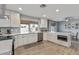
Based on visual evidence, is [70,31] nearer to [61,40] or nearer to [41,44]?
[61,40]

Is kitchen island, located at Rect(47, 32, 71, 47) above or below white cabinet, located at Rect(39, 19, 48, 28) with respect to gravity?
below

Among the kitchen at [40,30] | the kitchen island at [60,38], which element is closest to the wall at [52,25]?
the kitchen at [40,30]

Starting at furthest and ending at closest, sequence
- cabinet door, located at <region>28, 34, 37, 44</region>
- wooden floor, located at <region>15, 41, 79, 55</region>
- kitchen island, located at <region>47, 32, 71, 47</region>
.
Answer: cabinet door, located at <region>28, 34, 37, 44</region>
kitchen island, located at <region>47, 32, 71, 47</region>
wooden floor, located at <region>15, 41, 79, 55</region>

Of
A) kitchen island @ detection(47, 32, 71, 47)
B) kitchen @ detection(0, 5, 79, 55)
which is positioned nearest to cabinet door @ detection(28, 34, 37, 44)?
kitchen @ detection(0, 5, 79, 55)

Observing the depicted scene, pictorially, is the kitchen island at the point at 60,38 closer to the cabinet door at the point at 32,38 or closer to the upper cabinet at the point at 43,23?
the upper cabinet at the point at 43,23

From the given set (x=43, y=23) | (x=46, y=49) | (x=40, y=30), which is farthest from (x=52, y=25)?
(x=46, y=49)

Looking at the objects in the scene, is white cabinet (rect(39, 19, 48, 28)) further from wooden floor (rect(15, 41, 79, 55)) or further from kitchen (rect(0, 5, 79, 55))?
wooden floor (rect(15, 41, 79, 55))

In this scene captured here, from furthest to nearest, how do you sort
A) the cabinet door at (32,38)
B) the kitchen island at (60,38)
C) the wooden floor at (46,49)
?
1. the cabinet door at (32,38)
2. the kitchen island at (60,38)
3. the wooden floor at (46,49)

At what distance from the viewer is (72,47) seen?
1524mm

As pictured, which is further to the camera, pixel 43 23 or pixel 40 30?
pixel 40 30

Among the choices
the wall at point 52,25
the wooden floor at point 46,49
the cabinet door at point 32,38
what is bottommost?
the wooden floor at point 46,49

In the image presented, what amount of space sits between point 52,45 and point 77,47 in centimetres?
47

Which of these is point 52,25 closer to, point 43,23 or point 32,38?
point 43,23
